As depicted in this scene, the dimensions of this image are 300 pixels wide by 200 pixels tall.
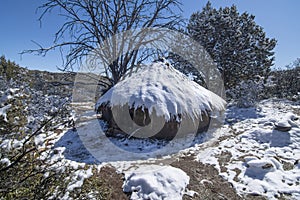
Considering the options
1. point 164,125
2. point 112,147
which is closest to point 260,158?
point 164,125

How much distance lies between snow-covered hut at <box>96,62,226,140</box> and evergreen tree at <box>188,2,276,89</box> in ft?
21.8

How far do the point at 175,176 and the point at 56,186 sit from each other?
1708 mm

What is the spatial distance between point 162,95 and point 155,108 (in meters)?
0.48

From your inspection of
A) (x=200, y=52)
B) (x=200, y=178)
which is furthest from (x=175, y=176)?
(x=200, y=52)

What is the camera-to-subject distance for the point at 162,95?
4547mm

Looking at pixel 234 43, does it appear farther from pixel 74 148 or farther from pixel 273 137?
pixel 74 148

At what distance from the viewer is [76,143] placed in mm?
4340

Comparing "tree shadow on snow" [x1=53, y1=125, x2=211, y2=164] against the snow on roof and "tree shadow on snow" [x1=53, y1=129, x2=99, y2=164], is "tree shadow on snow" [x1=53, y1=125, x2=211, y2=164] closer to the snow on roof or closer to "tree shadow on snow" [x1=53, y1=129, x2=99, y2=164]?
"tree shadow on snow" [x1=53, y1=129, x2=99, y2=164]

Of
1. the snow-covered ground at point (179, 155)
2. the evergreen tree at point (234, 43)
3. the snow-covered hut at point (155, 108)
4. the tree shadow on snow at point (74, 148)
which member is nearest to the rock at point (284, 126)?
the snow-covered ground at point (179, 155)

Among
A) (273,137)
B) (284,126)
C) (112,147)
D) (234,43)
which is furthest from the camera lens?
(234,43)

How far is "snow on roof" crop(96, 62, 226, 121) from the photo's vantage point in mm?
4348

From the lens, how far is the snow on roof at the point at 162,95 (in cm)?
435

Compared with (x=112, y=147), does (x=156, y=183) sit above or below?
below

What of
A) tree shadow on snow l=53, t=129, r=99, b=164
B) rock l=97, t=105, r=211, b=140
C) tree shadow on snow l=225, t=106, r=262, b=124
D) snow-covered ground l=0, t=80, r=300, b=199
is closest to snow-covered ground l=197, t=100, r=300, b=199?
snow-covered ground l=0, t=80, r=300, b=199
